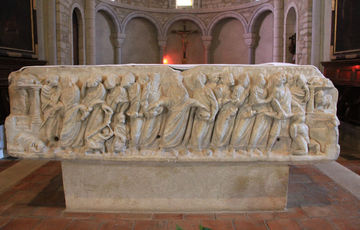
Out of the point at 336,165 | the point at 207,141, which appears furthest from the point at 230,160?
the point at 336,165

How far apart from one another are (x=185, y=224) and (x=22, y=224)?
1.27 metres

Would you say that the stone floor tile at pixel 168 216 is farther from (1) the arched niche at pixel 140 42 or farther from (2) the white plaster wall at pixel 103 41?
(1) the arched niche at pixel 140 42

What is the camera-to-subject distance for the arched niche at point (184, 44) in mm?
11867

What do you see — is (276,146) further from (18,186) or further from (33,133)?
(18,186)

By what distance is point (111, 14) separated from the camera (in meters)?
10.5

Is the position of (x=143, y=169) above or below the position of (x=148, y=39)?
below

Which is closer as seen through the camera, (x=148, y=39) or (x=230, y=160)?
(x=230, y=160)

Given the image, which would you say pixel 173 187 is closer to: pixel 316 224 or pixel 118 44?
pixel 316 224

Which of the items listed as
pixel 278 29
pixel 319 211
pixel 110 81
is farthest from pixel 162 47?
pixel 319 211

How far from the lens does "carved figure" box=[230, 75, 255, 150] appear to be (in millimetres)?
2438

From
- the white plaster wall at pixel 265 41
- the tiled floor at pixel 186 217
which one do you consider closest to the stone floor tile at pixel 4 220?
the tiled floor at pixel 186 217

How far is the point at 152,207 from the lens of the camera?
2688 mm

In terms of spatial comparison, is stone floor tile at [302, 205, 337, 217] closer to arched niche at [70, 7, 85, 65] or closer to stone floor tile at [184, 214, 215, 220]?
stone floor tile at [184, 214, 215, 220]

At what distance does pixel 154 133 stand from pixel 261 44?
29.9ft
